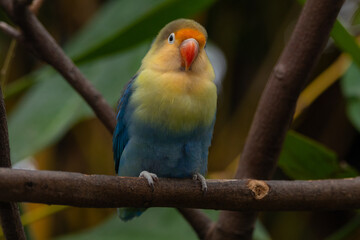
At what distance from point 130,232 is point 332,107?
1026 millimetres

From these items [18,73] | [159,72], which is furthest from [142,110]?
[18,73]

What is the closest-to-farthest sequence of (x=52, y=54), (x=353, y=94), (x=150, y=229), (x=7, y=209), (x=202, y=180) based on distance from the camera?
(x=7, y=209) < (x=202, y=180) < (x=52, y=54) < (x=353, y=94) < (x=150, y=229)

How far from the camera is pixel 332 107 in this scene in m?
2.03

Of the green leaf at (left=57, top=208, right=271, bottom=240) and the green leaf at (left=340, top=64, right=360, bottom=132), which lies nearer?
the green leaf at (left=340, top=64, right=360, bottom=132)

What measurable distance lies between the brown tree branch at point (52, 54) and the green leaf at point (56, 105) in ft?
0.70

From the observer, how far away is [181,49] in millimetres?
1031

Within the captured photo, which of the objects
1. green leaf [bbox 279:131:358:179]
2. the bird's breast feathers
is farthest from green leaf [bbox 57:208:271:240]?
the bird's breast feathers

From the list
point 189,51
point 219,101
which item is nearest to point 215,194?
point 189,51

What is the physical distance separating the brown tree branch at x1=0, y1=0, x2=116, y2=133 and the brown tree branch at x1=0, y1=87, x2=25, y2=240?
16.8 inches

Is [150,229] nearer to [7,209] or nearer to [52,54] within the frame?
[52,54]

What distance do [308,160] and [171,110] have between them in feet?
1.50

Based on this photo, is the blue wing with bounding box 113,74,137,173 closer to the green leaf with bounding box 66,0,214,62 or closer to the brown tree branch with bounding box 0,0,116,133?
the brown tree branch with bounding box 0,0,116,133

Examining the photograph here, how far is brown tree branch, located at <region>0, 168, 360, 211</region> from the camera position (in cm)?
74

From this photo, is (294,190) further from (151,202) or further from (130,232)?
(130,232)
